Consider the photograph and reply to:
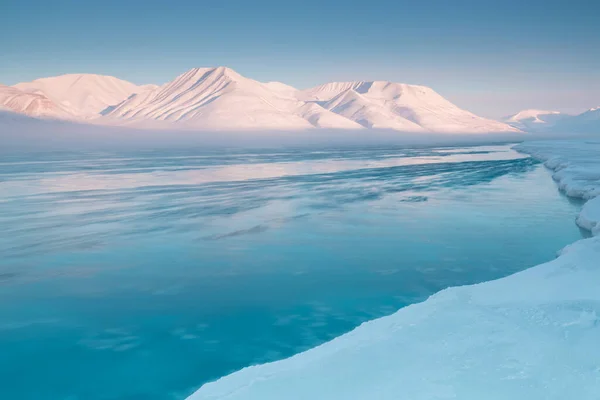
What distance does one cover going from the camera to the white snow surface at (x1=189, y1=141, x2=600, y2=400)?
5.10 m

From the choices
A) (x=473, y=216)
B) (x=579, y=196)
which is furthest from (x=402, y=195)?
(x=579, y=196)

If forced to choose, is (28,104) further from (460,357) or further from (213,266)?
(460,357)

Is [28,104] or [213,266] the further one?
[28,104]

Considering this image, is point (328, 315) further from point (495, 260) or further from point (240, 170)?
point (240, 170)

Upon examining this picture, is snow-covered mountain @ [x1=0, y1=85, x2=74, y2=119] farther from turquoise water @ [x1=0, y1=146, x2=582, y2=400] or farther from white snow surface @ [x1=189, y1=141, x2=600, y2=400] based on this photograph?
white snow surface @ [x1=189, y1=141, x2=600, y2=400]

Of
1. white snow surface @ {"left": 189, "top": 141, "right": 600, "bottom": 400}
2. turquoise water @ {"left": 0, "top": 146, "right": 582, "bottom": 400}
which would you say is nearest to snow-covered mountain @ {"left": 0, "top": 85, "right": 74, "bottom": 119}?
turquoise water @ {"left": 0, "top": 146, "right": 582, "bottom": 400}

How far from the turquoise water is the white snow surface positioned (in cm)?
173

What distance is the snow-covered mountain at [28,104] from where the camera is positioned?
156962 mm

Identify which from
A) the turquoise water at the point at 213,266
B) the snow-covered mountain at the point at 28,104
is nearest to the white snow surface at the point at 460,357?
the turquoise water at the point at 213,266

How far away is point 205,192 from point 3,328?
17.2 metres

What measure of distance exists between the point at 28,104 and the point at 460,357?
607 feet

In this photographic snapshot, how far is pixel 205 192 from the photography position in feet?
85.0

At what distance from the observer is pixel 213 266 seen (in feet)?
41.7

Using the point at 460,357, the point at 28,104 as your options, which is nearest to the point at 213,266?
the point at 460,357
